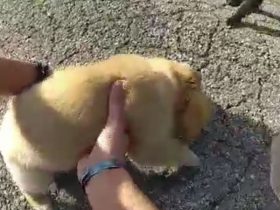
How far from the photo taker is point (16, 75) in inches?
101

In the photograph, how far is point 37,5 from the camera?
10.6ft

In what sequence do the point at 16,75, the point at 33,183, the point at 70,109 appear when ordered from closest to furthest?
the point at 70,109
the point at 33,183
the point at 16,75

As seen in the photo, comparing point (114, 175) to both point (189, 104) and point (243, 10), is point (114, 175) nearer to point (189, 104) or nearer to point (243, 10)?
point (189, 104)

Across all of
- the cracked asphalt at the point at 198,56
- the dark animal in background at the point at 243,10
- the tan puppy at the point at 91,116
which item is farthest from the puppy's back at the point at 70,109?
the dark animal in background at the point at 243,10

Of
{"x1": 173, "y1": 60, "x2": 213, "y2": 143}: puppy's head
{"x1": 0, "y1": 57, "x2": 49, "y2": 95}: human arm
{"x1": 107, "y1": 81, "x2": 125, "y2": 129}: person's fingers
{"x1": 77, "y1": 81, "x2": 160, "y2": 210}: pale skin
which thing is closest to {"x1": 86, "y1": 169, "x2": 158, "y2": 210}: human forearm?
{"x1": 77, "y1": 81, "x2": 160, "y2": 210}: pale skin

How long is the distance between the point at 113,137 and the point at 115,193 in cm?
20

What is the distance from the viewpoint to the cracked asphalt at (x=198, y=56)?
2.67 metres

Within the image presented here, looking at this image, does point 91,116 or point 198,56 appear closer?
point 91,116

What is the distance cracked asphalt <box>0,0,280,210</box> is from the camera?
267 cm

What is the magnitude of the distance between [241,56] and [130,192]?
1.09 m

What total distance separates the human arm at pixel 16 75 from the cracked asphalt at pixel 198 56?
33cm

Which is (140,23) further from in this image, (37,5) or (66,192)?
(66,192)

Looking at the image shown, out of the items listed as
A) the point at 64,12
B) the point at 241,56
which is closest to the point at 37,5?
the point at 64,12

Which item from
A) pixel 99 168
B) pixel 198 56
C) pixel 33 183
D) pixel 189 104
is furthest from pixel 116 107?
pixel 198 56
